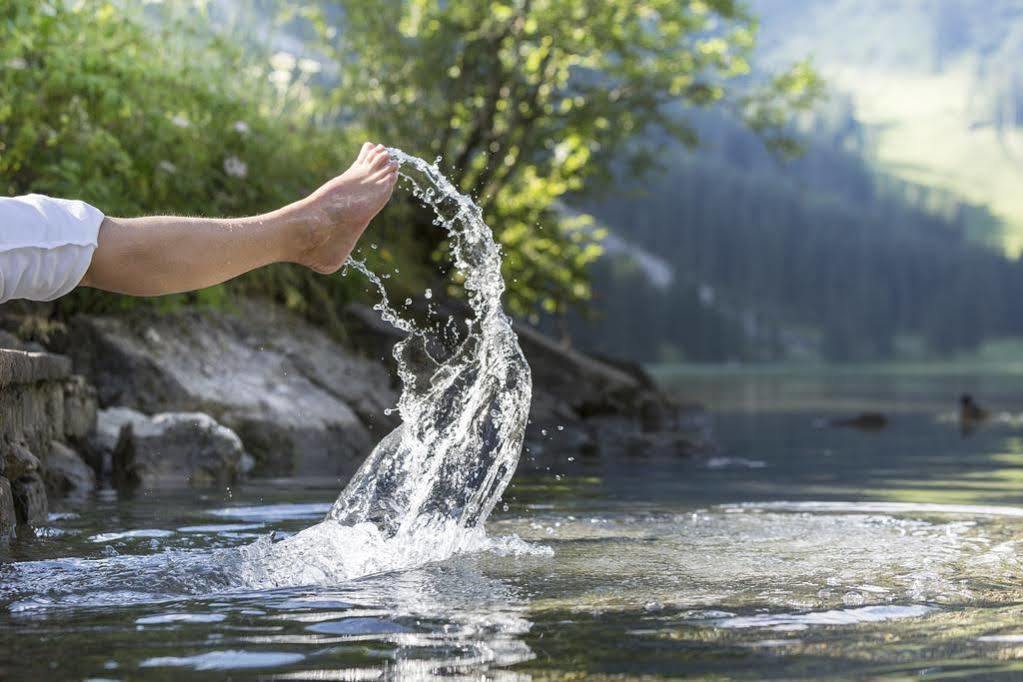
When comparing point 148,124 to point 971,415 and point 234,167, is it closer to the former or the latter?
point 234,167

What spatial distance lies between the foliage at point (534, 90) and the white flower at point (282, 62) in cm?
132

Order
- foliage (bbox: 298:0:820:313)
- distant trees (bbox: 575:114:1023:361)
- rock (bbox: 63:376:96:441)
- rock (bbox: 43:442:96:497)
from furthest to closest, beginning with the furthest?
distant trees (bbox: 575:114:1023:361), foliage (bbox: 298:0:820:313), rock (bbox: 63:376:96:441), rock (bbox: 43:442:96:497)

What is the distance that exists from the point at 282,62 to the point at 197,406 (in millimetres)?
7040

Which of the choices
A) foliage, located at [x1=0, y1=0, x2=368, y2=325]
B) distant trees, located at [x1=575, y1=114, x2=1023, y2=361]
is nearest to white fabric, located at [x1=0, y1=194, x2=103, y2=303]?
foliage, located at [x1=0, y1=0, x2=368, y2=325]

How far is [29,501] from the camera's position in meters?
5.86

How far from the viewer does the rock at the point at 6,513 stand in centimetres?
527

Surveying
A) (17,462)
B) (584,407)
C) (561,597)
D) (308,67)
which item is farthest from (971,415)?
(561,597)

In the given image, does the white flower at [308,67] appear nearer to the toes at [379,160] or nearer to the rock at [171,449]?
the rock at [171,449]

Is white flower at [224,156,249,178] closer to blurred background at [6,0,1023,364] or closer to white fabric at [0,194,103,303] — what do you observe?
blurred background at [6,0,1023,364]

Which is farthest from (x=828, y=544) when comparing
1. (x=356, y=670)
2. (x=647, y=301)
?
(x=647, y=301)

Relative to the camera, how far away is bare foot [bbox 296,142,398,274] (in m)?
4.35

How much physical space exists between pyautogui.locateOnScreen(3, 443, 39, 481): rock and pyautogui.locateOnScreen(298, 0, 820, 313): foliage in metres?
10.3

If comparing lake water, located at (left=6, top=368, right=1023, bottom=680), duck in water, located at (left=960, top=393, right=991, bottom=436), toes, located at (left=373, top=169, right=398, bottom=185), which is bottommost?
duck in water, located at (left=960, top=393, right=991, bottom=436)

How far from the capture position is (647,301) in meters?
122
